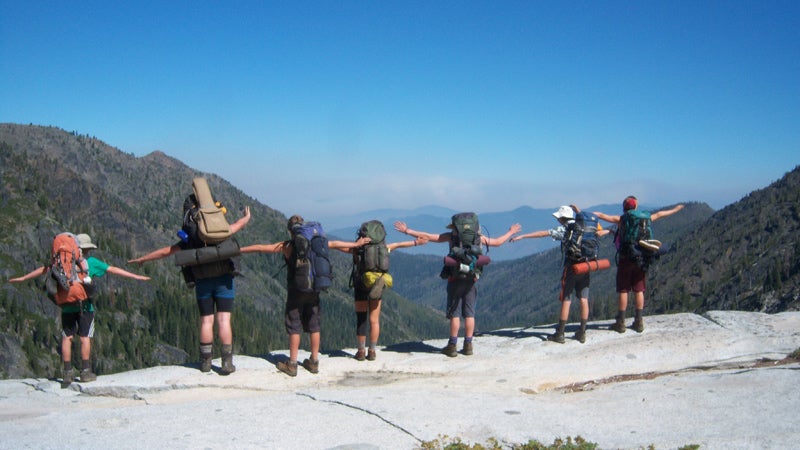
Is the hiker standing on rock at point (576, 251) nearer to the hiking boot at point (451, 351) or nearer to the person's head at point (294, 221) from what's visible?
the hiking boot at point (451, 351)

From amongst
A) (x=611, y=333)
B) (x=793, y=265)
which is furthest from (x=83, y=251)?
(x=793, y=265)

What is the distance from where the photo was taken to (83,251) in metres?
12.4

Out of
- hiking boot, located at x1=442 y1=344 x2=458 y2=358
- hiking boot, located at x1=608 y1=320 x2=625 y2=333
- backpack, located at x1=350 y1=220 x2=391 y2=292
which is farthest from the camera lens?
hiking boot, located at x1=608 y1=320 x2=625 y2=333

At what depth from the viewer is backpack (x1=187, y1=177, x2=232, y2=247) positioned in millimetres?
11531

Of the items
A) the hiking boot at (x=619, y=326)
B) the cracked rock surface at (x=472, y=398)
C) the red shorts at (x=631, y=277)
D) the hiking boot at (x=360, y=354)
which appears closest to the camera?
the cracked rock surface at (x=472, y=398)

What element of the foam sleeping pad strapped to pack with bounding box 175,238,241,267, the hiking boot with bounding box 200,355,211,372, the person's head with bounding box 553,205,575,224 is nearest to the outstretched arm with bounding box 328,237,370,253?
the foam sleeping pad strapped to pack with bounding box 175,238,241,267

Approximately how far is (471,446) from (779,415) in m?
4.74

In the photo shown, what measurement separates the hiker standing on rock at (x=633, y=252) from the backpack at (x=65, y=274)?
11052mm

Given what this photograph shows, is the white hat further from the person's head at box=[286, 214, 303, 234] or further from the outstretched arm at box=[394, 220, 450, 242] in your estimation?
the person's head at box=[286, 214, 303, 234]

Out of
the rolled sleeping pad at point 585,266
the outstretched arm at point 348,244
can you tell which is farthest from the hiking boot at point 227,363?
the rolled sleeping pad at point 585,266

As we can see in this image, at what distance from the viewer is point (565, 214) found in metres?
14.7

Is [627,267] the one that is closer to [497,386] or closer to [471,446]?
[497,386]

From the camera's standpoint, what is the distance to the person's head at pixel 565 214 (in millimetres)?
14695

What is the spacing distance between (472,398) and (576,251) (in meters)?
5.08
